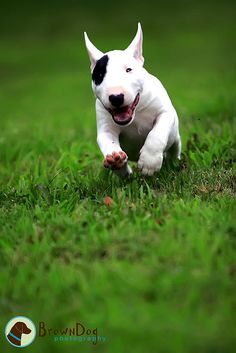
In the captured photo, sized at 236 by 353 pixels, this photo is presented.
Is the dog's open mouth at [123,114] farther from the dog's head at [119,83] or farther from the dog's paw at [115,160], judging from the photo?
the dog's paw at [115,160]

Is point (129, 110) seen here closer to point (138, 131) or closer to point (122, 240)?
point (138, 131)

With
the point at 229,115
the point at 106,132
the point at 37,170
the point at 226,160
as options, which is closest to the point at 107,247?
the point at 106,132

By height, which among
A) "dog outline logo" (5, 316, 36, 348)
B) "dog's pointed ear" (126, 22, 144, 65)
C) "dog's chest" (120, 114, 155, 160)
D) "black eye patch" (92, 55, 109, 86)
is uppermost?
"dog's pointed ear" (126, 22, 144, 65)

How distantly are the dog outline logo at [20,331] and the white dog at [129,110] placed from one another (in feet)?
4.63

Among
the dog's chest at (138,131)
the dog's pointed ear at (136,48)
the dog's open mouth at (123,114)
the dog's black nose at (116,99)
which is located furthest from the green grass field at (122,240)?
the dog's pointed ear at (136,48)

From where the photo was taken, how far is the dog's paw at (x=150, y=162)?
416 centimetres

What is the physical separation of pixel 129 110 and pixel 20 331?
171 cm

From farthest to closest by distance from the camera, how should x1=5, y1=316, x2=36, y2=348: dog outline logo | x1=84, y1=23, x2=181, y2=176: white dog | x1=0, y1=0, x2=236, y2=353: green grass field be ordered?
x1=84, y1=23, x2=181, y2=176: white dog < x1=5, y1=316, x2=36, y2=348: dog outline logo < x1=0, y1=0, x2=236, y2=353: green grass field

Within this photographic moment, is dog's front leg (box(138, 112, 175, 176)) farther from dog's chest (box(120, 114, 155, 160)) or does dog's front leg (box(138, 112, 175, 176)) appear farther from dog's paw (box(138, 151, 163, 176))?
dog's chest (box(120, 114, 155, 160))

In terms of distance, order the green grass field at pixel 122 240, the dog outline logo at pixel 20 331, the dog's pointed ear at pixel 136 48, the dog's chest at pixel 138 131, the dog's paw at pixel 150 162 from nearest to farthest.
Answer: the green grass field at pixel 122 240 → the dog outline logo at pixel 20 331 → the dog's paw at pixel 150 162 → the dog's pointed ear at pixel 136 48 → the dog's chest at pixel 138 131

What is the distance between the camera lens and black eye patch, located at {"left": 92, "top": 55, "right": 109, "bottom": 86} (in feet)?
13.3

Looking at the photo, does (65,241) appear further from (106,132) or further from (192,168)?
(192,168)

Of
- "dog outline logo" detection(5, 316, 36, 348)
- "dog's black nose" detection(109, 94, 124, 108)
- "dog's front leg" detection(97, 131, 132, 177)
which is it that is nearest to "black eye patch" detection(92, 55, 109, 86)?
"dog's black nose" detection(109, 94, 124, 108)

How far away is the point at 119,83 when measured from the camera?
3934 mm
